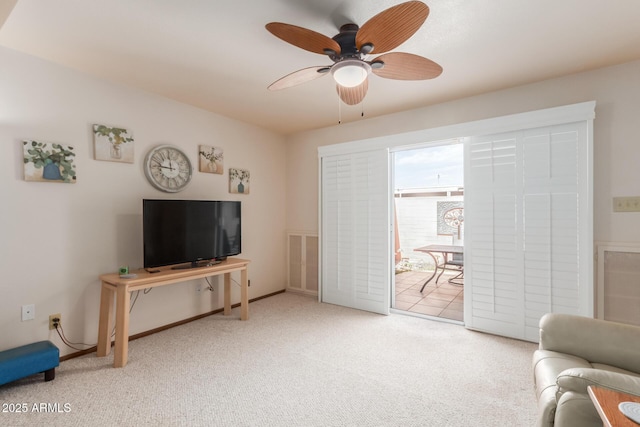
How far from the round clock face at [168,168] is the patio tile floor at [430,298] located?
9.79 ft

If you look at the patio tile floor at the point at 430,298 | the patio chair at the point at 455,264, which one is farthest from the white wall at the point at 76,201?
the patio chair at the point at 455,264

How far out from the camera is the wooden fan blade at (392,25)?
132cm

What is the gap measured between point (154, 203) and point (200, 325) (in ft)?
4.60

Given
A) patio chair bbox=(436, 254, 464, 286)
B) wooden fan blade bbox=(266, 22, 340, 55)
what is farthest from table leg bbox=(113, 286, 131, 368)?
patio chair bbox=(436, 254, 464, 286)

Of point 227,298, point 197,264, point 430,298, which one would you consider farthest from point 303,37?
point 430,298

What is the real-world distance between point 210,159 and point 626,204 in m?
3.95

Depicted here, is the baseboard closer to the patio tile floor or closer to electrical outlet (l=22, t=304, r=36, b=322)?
electrical outlet (l=22, t=304, r=36, b=322)

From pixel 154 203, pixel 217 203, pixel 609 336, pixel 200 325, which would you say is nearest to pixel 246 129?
pixel 217 203

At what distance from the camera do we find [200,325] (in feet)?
10.7

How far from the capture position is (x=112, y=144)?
278 cm

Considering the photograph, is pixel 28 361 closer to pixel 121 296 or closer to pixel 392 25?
pixel 121 296

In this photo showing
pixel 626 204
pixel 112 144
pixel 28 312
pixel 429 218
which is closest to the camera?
pixel 28 312

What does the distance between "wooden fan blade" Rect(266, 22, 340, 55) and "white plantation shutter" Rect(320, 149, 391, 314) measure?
81.8 inches

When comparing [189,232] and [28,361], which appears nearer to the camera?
[28,361]
